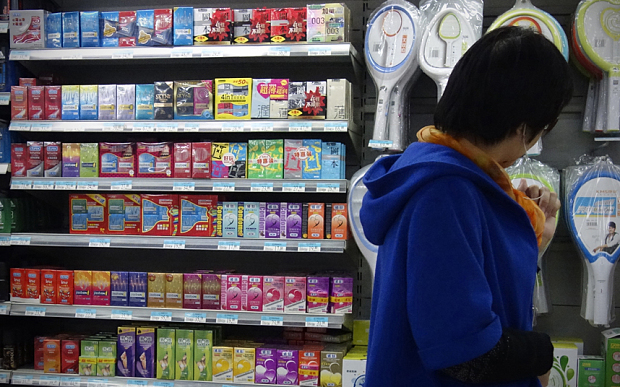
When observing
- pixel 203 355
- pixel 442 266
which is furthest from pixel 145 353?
pixel 442 266

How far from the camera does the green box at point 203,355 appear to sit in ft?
10.6

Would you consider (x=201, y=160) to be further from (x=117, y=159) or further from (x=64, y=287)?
(x=64, y=287)

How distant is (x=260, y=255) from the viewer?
12.1ft

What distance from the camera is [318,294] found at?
313cm

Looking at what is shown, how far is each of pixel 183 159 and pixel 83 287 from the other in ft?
3.10

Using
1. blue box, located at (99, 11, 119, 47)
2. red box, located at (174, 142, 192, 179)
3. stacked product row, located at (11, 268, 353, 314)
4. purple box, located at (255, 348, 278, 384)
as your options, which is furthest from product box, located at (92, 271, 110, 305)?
blue box, located at (99, 11, 119, 47)

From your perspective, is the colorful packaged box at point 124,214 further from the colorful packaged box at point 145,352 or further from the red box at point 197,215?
the colorful packaged box at point 145,352

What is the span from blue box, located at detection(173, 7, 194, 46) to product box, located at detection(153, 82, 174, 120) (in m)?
0.25

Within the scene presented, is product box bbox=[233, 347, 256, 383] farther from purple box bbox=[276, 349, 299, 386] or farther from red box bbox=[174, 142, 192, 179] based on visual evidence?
red box bbox=[174, 142, 192, 179]

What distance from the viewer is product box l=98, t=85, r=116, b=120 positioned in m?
3.36

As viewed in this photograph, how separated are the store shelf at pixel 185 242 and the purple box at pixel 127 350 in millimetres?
481

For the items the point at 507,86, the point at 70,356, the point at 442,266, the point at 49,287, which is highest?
the point at 507,86

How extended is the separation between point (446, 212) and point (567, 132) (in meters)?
2.64

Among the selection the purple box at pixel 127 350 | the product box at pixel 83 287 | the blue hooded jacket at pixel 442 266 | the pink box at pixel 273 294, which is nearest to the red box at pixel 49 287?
the product box at pixel 83 287
